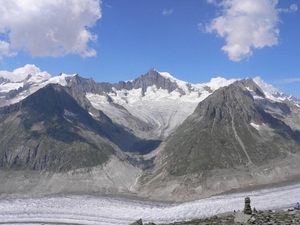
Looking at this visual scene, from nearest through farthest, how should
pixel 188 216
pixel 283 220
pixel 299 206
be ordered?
pixel 283 220
pixel 299 206
pixel 188 216

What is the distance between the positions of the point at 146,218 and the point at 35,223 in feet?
182

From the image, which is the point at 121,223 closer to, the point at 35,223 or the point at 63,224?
the point at 63,224

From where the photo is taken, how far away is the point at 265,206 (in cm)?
19712

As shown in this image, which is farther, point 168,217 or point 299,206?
Answer: point 168,217

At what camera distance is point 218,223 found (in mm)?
65438

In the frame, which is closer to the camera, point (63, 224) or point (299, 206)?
point (299, 206)

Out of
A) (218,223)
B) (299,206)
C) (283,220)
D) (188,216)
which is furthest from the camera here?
(188,216)

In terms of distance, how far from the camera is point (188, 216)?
191 metres

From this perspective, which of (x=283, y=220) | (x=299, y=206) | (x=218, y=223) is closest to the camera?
(x=283, y=220)

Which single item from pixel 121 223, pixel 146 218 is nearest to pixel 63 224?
pixel 121 223

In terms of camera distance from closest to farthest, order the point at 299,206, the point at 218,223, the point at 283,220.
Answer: the point at 283,220 → the point at 218,223 → the point at 299,206

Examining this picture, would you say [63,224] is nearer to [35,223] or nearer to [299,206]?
[35,223]

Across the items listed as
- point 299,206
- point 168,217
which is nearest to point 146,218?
point 168,217

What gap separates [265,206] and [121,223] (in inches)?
2809
